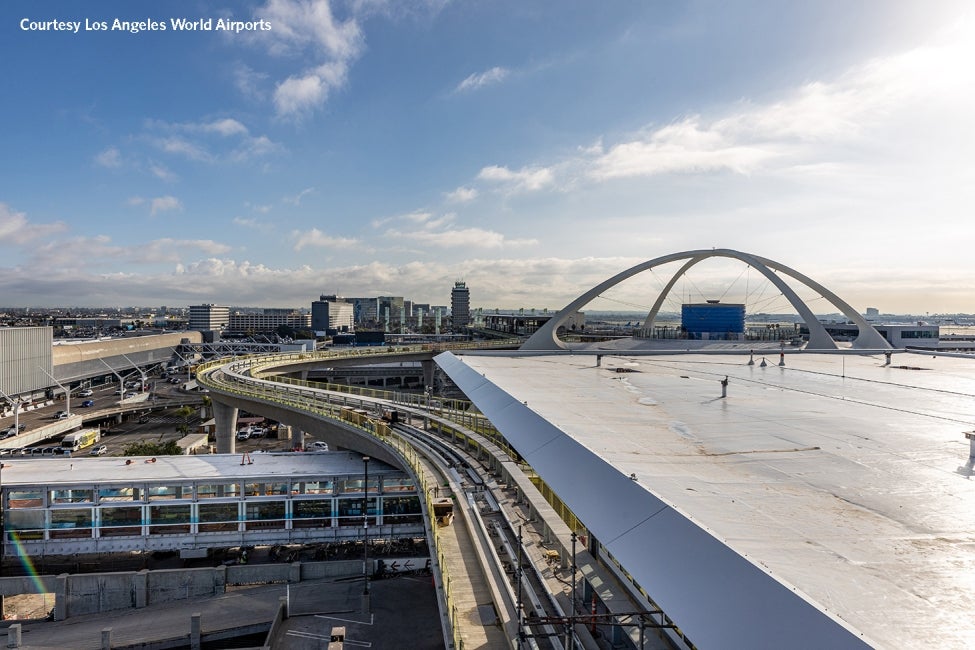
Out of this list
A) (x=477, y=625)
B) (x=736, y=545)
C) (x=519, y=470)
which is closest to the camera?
(x=736, y=545)

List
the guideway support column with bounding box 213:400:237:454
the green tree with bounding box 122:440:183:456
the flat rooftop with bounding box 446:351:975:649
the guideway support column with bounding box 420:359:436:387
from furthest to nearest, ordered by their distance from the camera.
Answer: the guideway support column with bounding box 420:359:436:387, the guideway support column with bounding box 213:400:237:454, the green tree with bounding box 122:440:183:456, the flat rooftop with bounding box 446:351:975:649

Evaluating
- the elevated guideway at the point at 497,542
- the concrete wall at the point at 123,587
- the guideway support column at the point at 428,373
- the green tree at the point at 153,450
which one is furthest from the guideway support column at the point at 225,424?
the guideway support column at the point at 428,373

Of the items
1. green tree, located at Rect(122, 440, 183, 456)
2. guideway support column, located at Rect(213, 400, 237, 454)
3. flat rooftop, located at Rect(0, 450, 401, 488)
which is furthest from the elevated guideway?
green tree, located at Rect(122, 440, 183, 456)

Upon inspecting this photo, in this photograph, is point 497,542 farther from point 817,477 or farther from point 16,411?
point 16,411

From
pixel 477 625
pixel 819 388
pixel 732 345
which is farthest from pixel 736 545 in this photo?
pixel 732 345

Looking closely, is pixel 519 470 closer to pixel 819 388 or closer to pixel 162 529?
pixel 819 388

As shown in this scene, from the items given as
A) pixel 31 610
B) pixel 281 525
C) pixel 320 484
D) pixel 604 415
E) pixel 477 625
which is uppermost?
pixel 604 415

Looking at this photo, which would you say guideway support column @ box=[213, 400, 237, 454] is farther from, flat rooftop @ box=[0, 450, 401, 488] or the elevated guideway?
flat rooftop @ box=[0, 450, 401, 488]

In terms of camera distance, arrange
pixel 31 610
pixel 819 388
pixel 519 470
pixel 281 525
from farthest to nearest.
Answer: pixel 281 525 → pixel 31 610 → pixel 819 388 → pixel 519 470
